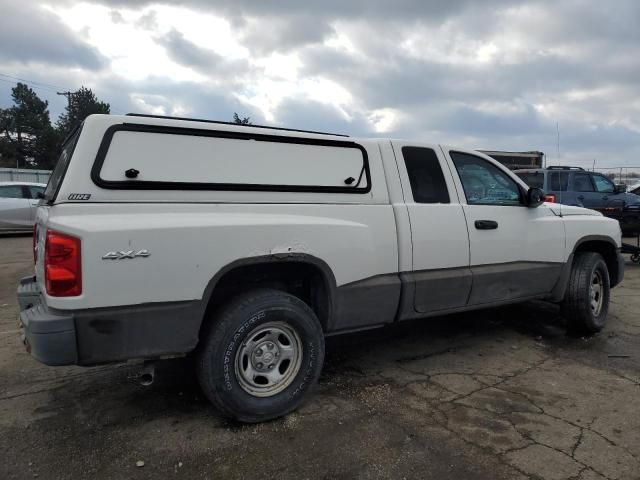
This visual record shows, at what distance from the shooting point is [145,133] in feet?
9.67

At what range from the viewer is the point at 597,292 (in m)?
5.38

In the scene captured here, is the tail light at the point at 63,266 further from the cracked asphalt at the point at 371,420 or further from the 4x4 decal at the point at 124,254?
the cracked asphalt at the point at 371,420

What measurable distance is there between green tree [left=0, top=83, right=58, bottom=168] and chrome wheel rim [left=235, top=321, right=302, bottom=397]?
58332 millimetres

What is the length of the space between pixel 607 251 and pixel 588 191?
24.3ft

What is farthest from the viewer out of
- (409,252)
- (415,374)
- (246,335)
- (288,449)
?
(415,374)

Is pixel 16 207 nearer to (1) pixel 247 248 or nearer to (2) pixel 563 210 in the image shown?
(1) pixel 247 248

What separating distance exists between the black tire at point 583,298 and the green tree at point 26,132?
58.3m

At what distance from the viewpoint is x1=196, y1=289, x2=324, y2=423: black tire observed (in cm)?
304

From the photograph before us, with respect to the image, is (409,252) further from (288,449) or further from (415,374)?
(288,449)

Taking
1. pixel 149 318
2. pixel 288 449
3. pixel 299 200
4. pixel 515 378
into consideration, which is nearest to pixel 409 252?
pixel 299 200

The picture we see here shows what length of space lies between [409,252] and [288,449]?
170 cm

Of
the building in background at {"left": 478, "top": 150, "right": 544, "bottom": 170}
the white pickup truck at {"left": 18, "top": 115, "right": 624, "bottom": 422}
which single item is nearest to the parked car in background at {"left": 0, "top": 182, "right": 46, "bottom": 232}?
the white pickup truck at {"left": 18, "top": 115, "right": 624, "bottom": 422}

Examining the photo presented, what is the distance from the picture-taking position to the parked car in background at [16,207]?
13.3 m

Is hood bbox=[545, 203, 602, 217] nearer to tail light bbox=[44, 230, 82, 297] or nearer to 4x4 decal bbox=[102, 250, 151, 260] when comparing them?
4x4 decal bbox=[102, 250, 151, 260]
